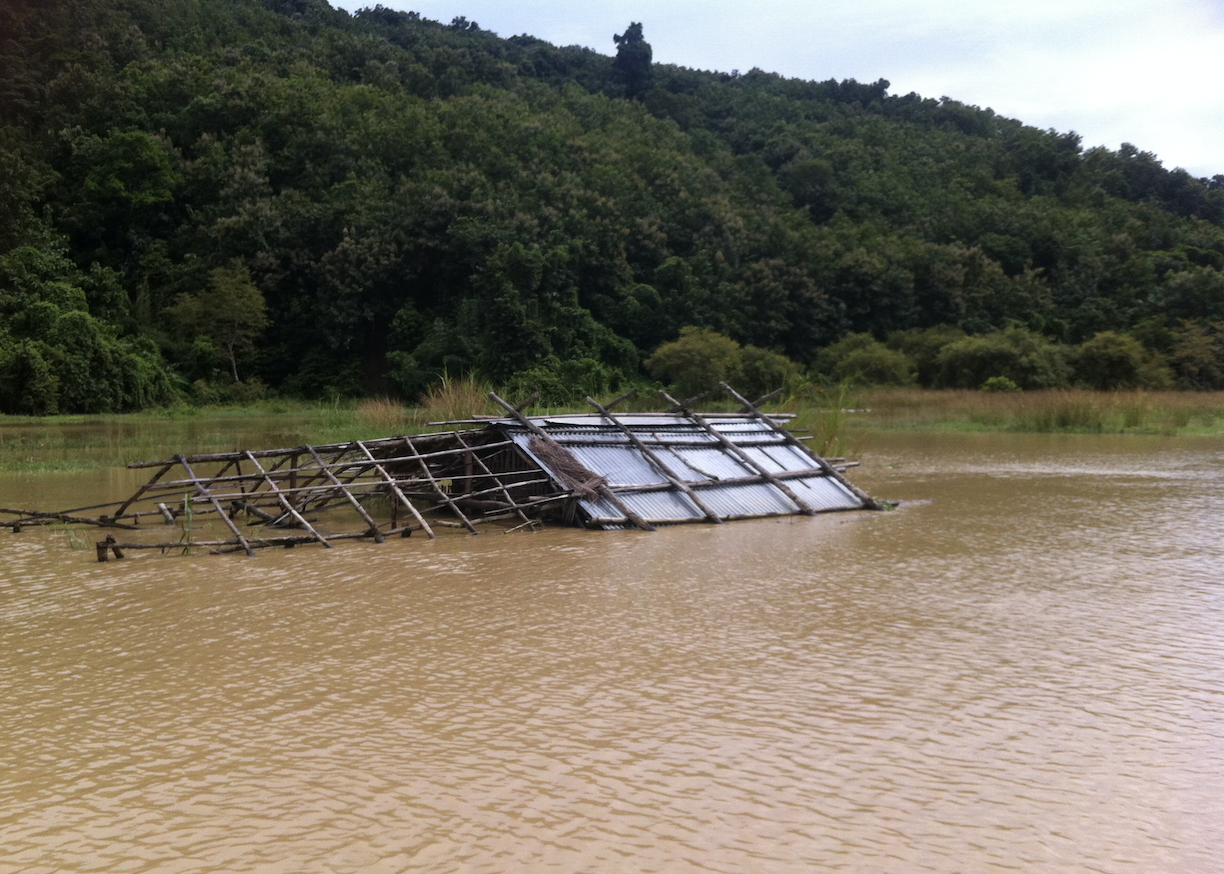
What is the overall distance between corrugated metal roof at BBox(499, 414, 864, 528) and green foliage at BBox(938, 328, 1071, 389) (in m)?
19.7

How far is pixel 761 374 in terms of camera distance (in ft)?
104

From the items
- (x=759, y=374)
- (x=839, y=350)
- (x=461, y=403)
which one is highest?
(x=839, y=350)

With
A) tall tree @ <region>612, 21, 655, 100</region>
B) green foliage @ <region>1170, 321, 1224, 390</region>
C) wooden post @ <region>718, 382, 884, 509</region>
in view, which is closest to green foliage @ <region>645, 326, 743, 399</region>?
green foliage @ <region>1170, 321, 1224, 390</region>

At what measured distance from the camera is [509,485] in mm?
10031

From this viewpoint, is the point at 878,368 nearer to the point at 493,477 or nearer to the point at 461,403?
the point at 461,403

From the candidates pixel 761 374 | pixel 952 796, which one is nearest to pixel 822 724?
pixel 952 796

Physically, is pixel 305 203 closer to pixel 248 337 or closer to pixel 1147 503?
pixel 248 337

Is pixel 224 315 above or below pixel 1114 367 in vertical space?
above

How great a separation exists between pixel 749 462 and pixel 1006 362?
2121 cm

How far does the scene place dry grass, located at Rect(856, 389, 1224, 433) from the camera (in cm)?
2261

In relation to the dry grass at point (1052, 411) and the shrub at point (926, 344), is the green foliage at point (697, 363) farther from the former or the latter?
the shrub at point (926, 344)

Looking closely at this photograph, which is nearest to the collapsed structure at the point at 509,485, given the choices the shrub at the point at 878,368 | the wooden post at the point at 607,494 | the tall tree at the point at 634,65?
the wooden post at the point at 607,494

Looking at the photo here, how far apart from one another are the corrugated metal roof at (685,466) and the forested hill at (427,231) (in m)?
14.5

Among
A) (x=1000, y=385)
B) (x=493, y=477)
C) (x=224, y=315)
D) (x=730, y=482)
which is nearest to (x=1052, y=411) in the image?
(x=1000, y=385)
